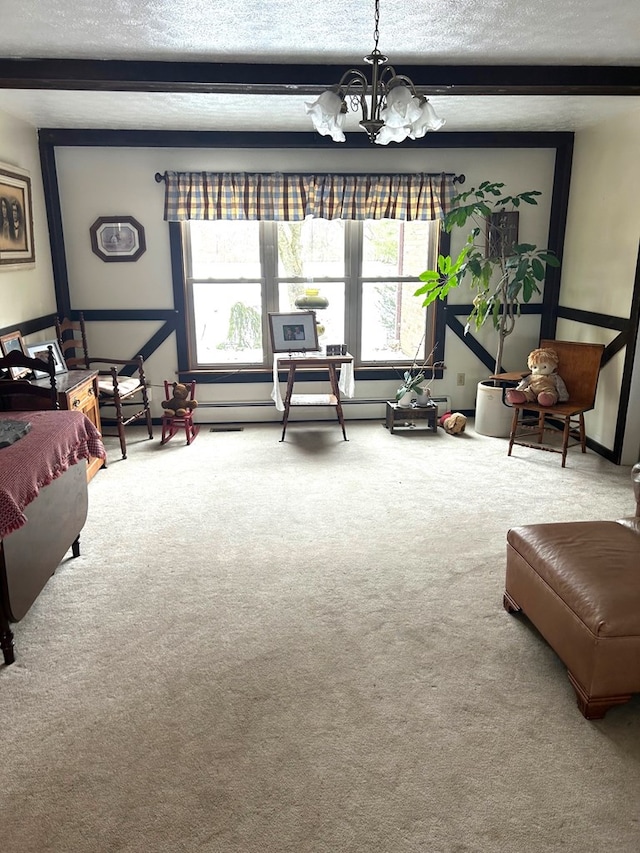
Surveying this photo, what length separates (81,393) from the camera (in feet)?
13.9

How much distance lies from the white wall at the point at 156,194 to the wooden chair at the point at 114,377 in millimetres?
160

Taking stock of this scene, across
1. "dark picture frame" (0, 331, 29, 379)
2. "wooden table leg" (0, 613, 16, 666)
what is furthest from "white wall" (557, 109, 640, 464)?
"dark picture frame" (0, 331, 29, 379)

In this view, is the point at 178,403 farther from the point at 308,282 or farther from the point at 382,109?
the point at 382,109

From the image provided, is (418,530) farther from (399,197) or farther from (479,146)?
(479,146)

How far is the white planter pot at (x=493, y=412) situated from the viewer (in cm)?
531

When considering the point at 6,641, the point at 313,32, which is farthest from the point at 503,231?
the point at 6,641

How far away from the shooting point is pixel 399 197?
5281 mm

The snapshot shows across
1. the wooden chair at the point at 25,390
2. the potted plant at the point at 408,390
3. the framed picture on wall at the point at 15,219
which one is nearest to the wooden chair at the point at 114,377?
the framed picture on wall at the point at 15,219

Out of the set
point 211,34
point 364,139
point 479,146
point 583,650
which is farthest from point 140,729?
point 479,146

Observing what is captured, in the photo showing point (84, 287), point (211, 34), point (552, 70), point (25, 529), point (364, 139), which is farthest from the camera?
point (84, 287)

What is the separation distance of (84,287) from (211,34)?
298 centimetres

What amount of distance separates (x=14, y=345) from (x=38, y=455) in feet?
6.51

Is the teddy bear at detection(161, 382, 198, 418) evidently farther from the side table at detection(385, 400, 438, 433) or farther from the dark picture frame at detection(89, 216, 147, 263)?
the side table at detection(385, 400, 438, 433)

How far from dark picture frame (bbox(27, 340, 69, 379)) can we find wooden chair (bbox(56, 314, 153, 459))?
10.6 inches
